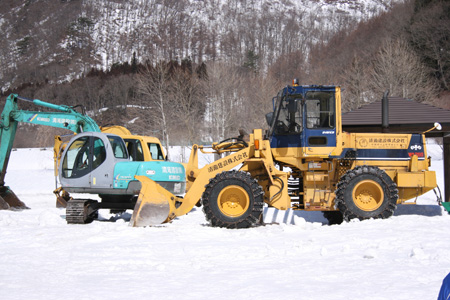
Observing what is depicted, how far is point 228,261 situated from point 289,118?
4392 mm

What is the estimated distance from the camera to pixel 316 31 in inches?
5566

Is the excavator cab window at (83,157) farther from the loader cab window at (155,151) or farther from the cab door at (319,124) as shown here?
the cab door at (319,124)

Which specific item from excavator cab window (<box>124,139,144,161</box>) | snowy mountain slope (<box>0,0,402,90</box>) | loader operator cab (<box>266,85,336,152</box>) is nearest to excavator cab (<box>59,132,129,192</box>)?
excavator cab window (<box>124,139,144,161</box>)

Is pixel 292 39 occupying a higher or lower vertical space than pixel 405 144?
higher

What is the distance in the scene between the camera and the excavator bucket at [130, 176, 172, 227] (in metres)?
9.62

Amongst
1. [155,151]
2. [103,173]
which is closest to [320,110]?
[103,173]

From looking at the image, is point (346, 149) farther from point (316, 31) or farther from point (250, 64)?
point (316, 31)

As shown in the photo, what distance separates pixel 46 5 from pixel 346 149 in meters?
189

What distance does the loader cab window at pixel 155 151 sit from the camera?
1421cm

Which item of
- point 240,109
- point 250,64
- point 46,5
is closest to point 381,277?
point 240,109

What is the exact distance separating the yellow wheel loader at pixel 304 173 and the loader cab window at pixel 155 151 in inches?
148

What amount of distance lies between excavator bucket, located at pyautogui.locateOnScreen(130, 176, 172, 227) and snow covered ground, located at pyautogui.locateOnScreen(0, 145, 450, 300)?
0.25 metres

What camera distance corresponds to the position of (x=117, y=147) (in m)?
11.5

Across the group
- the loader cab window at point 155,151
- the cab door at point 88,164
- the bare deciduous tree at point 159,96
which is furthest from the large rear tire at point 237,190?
the bare deciduous tree at point 159,96
